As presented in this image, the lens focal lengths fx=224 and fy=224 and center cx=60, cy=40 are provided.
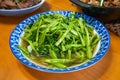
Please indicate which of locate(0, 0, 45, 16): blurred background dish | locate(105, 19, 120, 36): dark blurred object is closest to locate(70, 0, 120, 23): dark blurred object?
locate(105, 19, 120, 36): dark blurred object

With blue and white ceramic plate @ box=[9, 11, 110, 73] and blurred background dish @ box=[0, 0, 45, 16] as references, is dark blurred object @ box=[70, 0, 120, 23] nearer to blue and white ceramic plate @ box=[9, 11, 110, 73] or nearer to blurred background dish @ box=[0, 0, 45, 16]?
blue and white ceramic plate @ box=[9, 11, 110, 73]

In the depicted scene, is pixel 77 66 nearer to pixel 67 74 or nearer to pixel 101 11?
pixel 67 74

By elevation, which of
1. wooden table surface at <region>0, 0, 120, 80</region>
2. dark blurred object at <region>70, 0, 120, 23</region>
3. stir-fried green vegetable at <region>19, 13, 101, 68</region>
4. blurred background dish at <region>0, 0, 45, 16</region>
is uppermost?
blurred background dish at <region>0, 0, 45, 16</region>

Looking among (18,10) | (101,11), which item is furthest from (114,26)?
(18,10)

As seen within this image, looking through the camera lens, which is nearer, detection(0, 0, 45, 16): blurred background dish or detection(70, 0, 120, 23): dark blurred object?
detection(70, 0, 120, 23): dark blurred object

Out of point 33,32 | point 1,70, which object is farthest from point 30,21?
point 1,70

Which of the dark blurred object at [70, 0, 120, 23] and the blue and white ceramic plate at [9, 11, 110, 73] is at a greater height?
the dark blurred object at [70, 0, 120, 23]
